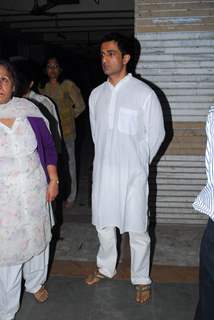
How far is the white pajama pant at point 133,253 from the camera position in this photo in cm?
311

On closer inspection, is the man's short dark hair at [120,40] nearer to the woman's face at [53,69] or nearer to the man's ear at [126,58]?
the man's ear at [126,58]

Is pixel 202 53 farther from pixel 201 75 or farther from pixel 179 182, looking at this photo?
pixel 179 182

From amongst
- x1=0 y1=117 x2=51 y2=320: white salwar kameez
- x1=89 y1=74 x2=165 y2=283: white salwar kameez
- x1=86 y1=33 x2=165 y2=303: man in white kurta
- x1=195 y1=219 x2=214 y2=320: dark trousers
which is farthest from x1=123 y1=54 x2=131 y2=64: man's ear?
x1=195 y1=219 x2=214 y2=320: dark trousers

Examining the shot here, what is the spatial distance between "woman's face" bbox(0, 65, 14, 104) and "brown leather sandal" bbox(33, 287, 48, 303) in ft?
5.03

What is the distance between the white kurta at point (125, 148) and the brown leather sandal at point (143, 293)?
0.50m

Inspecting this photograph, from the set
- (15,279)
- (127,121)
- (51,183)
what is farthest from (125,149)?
(15,279)

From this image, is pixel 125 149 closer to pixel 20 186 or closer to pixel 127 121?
pixel 127 121

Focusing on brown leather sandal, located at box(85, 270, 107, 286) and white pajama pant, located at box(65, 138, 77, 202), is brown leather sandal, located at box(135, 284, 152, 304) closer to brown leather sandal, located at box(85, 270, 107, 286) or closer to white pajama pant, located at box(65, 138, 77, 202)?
brown leather sandal, located at box(85, 270, 107, 286)

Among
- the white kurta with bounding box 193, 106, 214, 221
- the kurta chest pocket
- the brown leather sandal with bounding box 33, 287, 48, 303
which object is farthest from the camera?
the brown leather sandal with bounding box 33, 287, 48, 303

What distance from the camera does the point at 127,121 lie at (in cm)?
287

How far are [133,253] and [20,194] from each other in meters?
1.10

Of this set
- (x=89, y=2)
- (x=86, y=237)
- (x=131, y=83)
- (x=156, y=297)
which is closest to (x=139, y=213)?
(x=156, y=297)

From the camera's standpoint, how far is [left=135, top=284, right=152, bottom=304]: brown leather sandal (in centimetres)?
309

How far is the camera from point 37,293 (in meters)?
3.11
